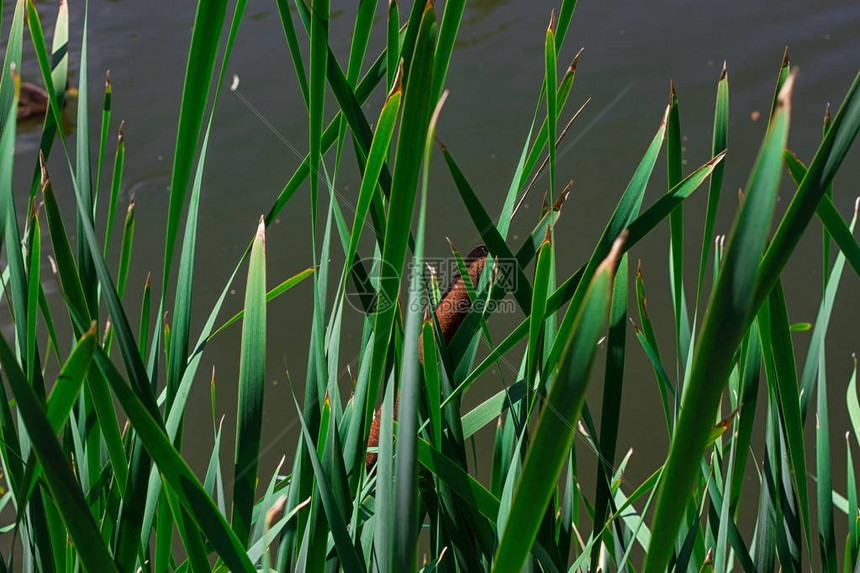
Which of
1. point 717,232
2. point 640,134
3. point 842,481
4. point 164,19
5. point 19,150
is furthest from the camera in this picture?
point 164,19

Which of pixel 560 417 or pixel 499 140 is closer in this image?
pixel 560 417

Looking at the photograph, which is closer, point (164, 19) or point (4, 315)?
point (4, 315)

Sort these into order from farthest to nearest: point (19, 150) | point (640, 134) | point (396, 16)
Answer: point (19, 150) → point (640, 134) → point (396, 16)

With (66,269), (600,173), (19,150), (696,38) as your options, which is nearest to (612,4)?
(696,38)

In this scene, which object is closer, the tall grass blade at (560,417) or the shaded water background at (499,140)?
the tall grass blade at (560,417)

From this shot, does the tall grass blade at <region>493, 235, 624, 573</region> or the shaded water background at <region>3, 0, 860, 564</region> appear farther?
the shaded water background at <region>3, 0, 860, 564</region>

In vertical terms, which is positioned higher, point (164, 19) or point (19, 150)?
point (164, 19)

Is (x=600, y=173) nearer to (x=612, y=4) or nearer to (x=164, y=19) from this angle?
(x=612, y=4)

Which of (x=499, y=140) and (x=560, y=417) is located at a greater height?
(x=499, y=140)
